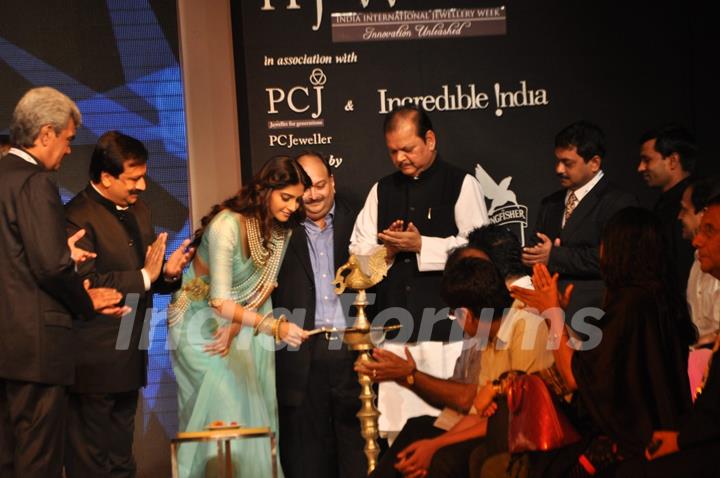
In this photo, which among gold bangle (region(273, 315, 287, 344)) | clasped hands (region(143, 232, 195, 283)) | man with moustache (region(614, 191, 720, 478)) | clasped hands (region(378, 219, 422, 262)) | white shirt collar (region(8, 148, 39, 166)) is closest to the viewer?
man with moustache (region(614, 191, 720, 478))

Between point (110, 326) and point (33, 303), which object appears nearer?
point (33, 303)

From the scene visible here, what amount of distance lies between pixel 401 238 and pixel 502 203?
1220mm

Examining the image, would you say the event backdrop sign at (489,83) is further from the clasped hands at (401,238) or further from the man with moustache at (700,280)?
the man with moustache at (700,280)

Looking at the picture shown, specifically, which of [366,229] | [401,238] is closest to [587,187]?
[401,238]

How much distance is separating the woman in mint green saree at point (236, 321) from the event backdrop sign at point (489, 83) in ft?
4.61

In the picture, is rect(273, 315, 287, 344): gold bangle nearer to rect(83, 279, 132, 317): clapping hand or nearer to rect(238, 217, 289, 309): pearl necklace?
rect(238, 217, 289, 309): pearl necklace

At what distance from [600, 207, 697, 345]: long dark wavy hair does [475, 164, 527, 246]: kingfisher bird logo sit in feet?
8.83

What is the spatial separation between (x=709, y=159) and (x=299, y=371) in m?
2.78

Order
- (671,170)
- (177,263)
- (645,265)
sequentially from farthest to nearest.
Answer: (671,170) → (177,263) → (645,265)

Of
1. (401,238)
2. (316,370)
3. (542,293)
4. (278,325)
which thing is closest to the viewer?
(542,293)

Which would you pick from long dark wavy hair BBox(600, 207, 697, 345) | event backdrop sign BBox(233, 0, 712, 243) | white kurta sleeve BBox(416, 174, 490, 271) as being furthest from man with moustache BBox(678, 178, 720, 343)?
long dark wavy hair BBox(600, 207, 697, 345)

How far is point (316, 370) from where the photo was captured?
218 inches

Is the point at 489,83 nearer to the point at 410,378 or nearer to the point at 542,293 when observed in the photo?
the point at 410,378

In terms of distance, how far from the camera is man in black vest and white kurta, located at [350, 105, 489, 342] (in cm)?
554
